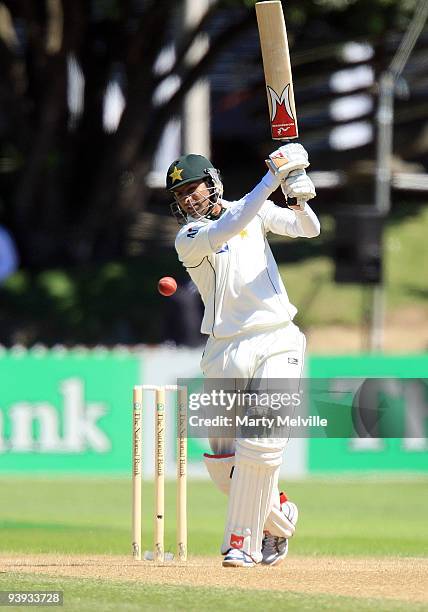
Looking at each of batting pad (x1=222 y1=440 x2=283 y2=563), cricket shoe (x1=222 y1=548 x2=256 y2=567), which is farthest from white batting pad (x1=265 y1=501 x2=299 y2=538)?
cricket shoe (x1=222 y1=548 x2=256 y2=567)

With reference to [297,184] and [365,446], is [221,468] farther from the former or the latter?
[365,446]

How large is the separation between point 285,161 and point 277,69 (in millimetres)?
502

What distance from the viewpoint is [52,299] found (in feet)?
65.2

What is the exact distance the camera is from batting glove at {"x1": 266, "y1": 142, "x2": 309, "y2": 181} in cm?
566

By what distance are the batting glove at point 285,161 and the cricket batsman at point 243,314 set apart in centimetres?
10

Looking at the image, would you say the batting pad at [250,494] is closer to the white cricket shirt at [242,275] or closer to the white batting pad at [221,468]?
the white batting pad at [221,468]

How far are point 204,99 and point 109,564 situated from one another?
16.5 meters

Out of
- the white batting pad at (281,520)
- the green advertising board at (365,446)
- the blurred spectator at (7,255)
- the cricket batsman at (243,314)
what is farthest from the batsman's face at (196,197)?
the blurred spectator at (7,255)

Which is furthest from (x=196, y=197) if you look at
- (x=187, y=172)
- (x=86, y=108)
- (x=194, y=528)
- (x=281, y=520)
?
(x=86, y=108)

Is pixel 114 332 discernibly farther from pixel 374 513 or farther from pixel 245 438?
pixel 245 438

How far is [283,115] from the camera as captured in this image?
234 inches

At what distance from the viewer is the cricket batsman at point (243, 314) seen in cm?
589

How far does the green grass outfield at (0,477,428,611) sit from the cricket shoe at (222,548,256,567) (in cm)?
62

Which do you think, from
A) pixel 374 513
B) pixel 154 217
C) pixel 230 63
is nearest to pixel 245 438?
pixel 374 513
